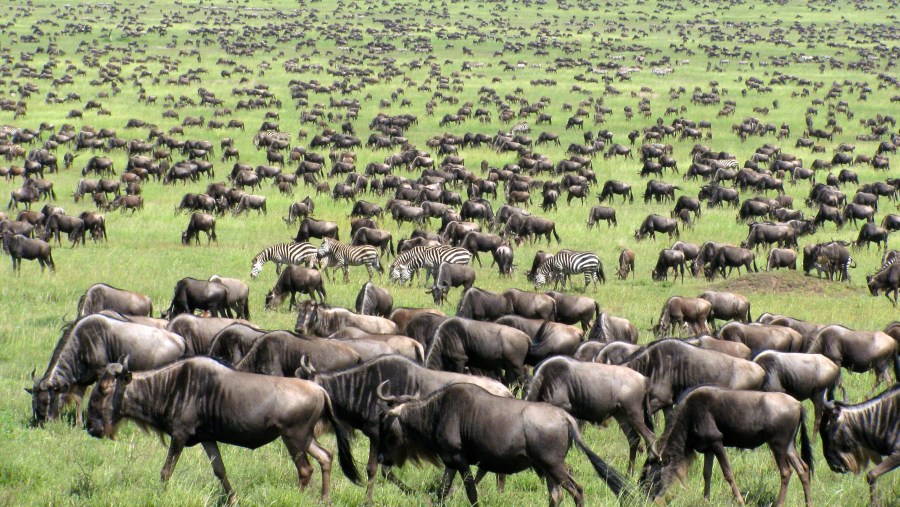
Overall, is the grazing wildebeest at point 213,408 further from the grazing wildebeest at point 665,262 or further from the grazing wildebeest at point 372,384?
the grazing wildebeest at point 665,262

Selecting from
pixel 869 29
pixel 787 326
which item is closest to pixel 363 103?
pixel 787 326

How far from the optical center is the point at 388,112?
57.0 m

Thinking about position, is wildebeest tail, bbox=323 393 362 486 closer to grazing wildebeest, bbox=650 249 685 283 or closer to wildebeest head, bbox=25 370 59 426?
wildebeest head, bbox=25 370 59 426

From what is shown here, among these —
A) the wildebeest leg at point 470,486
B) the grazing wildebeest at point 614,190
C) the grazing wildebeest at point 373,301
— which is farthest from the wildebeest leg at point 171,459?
the grazing wildebeest at point 614,190

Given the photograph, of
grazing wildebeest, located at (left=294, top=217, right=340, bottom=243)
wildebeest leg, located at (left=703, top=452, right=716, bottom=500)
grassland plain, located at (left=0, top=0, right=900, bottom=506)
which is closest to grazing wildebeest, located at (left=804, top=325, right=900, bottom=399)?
grassland plain, located at (left=0, top=0, right=900, bottom=506)

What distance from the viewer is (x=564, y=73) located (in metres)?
74.0

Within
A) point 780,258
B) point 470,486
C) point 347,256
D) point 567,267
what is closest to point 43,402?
point 470,486

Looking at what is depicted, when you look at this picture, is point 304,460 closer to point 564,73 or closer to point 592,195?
point 592,195

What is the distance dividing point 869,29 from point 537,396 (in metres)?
104

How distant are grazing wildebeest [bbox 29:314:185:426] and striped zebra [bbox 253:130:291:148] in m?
35.5

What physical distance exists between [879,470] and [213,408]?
6793 mm

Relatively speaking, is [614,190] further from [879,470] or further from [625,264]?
[879,470]

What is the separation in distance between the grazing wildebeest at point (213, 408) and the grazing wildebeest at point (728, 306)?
12.1m

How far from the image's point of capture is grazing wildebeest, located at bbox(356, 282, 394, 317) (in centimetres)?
1792
